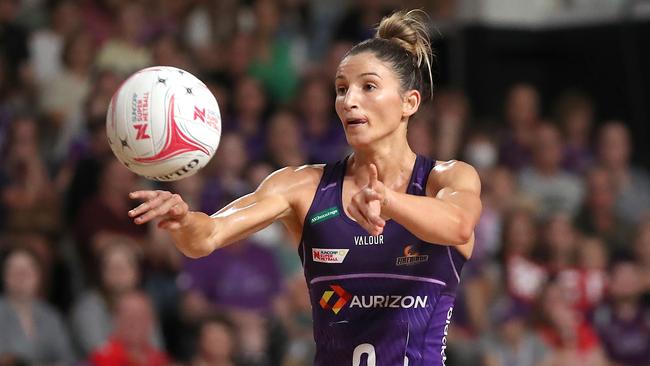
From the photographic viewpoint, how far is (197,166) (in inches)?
189

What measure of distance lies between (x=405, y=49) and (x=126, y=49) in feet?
18.7

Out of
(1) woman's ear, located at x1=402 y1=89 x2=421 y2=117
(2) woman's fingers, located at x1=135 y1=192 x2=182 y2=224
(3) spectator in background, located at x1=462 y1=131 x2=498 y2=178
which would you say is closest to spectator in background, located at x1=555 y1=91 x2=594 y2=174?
(3) spectator in background, located at x1=462 y1=131 x2=498 y2=178

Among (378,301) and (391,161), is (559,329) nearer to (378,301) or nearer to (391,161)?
(391,161)


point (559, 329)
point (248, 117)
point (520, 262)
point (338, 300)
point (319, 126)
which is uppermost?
point (338, 300)

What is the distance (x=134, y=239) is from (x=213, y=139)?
4380 mm

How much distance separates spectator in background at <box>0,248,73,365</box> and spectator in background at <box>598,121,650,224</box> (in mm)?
5697

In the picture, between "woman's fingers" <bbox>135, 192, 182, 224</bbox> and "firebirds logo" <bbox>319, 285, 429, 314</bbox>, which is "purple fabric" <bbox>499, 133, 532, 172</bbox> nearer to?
"firebirds logo" <bbox>319, 285, 429, 314</bbox>

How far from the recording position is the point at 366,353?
16.1ft

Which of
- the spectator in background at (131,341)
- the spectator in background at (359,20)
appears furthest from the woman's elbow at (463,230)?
the spectator in background at (359,20)

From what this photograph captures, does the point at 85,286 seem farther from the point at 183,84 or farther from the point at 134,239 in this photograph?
the point at 183,84

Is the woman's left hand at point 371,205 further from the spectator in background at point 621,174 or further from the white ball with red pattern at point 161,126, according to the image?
the spectator in background at point 621,174

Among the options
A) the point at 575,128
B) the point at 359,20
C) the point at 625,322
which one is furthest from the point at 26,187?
the point at 575,128

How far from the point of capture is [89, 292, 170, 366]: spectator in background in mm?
8102

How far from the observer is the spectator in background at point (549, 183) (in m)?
11.1
